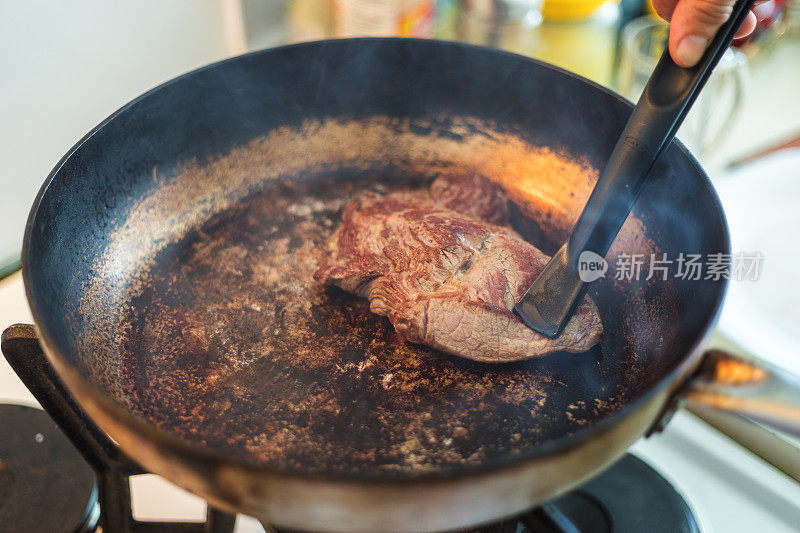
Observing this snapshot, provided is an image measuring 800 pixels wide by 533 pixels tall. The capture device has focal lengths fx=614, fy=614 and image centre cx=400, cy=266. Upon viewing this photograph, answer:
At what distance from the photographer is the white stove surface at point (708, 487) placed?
1.15 meters

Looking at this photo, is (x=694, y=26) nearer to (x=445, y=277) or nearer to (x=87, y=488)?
(x=445, y=277)

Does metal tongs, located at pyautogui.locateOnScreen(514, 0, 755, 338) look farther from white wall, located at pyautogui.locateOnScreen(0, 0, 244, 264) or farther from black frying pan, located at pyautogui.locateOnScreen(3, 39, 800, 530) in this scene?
white wall, located at pyautogui.locateOnScreen(0, 0, 244, 264)

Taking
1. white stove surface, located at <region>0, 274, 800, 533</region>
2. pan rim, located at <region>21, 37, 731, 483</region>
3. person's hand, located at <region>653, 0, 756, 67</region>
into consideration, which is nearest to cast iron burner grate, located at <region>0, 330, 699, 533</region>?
white stove surface, located at <region>0, 274, 800, 533</region>

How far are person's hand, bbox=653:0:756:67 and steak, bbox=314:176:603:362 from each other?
1.34 feet

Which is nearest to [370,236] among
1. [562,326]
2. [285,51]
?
[562,326]

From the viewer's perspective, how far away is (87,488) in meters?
1.12

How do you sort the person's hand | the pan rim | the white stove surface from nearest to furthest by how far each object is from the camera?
1. the pan rim
2. the person's hand
3. the white stove surface

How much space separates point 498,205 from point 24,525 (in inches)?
41.9

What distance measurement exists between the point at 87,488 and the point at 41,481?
0.28 ft

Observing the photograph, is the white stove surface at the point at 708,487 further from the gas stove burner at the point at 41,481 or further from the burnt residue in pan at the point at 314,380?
the burnt residue in pan at the point at 314,380

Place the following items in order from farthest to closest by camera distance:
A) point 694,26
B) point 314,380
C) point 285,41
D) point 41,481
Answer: point 285,41, point 41,481, point 314,380, point 694,26

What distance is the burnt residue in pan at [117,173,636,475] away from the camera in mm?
921

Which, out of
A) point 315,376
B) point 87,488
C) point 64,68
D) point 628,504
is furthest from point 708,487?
point 64,68

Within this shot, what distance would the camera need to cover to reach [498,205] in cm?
132
